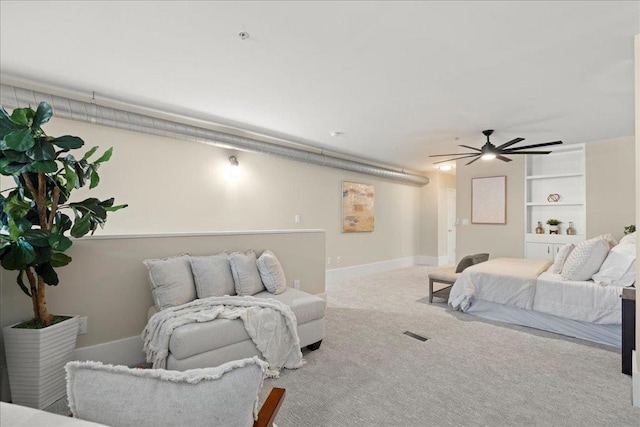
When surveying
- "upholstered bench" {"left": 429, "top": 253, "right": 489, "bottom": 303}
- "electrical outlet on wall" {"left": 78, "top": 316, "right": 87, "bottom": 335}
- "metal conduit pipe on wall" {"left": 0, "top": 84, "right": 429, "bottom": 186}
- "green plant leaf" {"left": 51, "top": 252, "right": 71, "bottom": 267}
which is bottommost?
"electrical outlet on wall" {"left": 78, "top": 316, "right": 87, "bottom": 335}

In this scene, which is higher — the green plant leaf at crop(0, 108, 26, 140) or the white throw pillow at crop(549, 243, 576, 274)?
the green plant leaf at crop(0, 108, 26, 140)

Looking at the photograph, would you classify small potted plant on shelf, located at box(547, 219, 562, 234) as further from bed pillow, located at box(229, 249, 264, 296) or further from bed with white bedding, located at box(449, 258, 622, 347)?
bed pillow, located at box(229, 249, 264, 296)

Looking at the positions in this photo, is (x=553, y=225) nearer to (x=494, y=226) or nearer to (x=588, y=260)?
(x=494, y=226)

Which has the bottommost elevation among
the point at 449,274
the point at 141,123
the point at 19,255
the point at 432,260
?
the point at 432,260

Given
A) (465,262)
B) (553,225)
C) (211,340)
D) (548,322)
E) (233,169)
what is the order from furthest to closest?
(553,225)
(233,169)
(465,262)
(548,322)
(211,340)

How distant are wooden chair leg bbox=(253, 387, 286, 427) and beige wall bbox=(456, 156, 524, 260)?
6211mm

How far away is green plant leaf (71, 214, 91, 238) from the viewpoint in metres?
2.18

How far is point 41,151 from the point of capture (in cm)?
196

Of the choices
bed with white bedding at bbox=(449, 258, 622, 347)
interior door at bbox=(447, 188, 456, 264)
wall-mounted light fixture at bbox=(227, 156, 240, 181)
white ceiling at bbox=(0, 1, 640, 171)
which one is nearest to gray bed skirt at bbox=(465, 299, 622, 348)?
bed with white bedding at bbox=(449, 258, 622, 347)

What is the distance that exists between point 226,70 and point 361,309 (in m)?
3.29

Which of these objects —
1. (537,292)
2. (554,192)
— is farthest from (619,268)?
(554,192)

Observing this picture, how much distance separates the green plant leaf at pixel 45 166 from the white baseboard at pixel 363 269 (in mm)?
4750

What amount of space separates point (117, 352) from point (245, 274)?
122 cm

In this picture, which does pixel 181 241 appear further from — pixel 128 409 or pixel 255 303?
pixel 128 409
